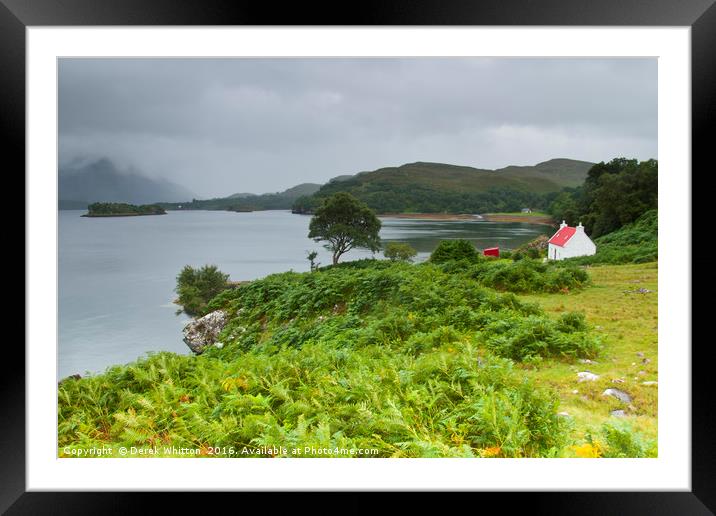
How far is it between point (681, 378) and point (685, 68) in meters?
1.48

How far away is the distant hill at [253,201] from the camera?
8.97ft

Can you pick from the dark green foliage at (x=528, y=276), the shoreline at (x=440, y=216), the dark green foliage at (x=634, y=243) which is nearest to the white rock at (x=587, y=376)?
the dark green foliage at (x=528, y=276)

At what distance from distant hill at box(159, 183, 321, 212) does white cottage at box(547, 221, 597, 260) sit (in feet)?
5.13

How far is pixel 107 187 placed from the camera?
2529 millimetres

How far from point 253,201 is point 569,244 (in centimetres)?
206

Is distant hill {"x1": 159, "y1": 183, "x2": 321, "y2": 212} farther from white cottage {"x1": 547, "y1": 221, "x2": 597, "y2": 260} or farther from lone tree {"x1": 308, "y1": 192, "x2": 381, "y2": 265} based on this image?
white cottage {"x1": 547, "y1": 221, "x2": 597, "y2": 260}

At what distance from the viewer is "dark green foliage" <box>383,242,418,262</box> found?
8.95ft

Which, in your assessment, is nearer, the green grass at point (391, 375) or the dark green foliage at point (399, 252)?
the green grass at point (391, 375)

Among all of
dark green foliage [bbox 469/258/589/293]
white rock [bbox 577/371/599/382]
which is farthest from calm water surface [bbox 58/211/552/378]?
white rock [bbox 577/371/599/382]

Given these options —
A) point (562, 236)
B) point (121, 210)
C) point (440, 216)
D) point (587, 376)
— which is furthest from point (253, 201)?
point (587, 376)

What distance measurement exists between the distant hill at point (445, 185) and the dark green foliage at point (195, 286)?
66 centimetres
